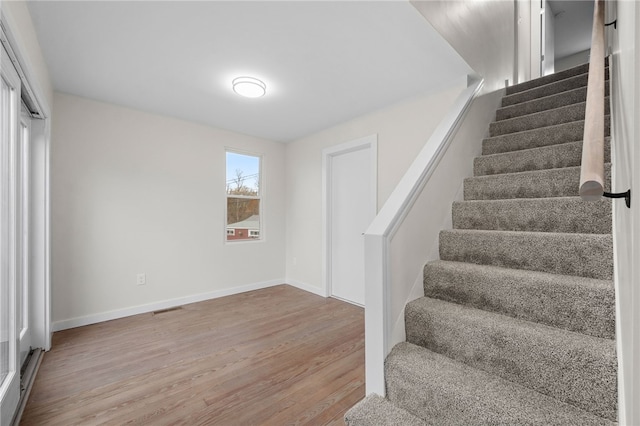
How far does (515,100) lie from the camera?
2777 millimetres

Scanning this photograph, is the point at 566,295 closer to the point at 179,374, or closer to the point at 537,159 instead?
the point at 537,159

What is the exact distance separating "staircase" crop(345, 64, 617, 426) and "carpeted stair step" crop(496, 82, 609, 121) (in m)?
0.56

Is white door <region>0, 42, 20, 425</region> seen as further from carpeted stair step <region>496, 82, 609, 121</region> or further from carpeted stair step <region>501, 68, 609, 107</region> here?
carpeted stair step <region>501, 68, 609, 107</region>

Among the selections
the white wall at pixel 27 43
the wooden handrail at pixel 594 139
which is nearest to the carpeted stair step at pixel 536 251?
the wooden handrail at pixel 594 139

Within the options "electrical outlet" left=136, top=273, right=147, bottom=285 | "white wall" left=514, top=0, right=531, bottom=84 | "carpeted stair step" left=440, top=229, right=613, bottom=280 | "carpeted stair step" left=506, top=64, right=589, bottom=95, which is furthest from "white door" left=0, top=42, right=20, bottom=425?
"white wall" left=514, top=0, right=531, bottom=84

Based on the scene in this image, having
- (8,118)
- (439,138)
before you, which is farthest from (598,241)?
(8,118)

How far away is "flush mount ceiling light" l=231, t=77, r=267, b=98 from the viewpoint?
248cm

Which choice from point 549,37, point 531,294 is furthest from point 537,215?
point 549,37

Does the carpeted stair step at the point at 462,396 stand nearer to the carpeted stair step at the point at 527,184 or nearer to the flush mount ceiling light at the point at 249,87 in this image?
the carpeted stair step at the point at 527,184

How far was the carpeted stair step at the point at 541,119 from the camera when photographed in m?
2.06

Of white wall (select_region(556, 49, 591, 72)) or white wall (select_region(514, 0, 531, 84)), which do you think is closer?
white wall (select_region(514, 0, 531, 84))

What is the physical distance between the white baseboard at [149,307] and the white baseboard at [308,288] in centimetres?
36

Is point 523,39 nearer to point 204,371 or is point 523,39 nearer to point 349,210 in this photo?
point 349,210

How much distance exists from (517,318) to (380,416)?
77 cm
